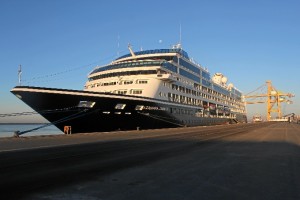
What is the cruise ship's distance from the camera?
3199cm

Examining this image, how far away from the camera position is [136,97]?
36750 millimetres

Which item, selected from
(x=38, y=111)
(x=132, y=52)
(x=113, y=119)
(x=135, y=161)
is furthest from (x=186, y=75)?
(x=135, y=161)

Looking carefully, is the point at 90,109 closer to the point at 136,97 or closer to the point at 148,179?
the point at 136,97

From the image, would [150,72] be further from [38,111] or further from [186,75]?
[38,111]

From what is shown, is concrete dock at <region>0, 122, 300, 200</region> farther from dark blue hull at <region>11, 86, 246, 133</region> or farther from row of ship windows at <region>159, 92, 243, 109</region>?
row of ship windows at <region>159, 92, 243, 109</region>

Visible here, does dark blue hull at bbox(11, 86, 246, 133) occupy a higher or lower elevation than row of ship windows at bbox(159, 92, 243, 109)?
lower

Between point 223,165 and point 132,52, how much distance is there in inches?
1624

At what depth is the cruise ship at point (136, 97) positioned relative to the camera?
32.0m

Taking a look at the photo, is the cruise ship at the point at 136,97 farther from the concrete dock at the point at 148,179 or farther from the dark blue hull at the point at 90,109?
the concrete dock at the point at 148,179

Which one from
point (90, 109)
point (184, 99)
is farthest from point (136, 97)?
point (184, 99)

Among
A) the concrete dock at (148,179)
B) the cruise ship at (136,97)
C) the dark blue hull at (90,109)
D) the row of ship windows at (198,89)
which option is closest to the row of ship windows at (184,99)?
the cruise ship at (136,97)

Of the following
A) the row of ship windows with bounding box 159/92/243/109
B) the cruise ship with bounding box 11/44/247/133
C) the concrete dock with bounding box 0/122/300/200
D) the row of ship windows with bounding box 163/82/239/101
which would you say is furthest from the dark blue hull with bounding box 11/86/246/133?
the concrete dock with bounding box 0/122/300/200

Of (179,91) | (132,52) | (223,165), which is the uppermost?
(132,52)

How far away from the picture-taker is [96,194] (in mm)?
7453
